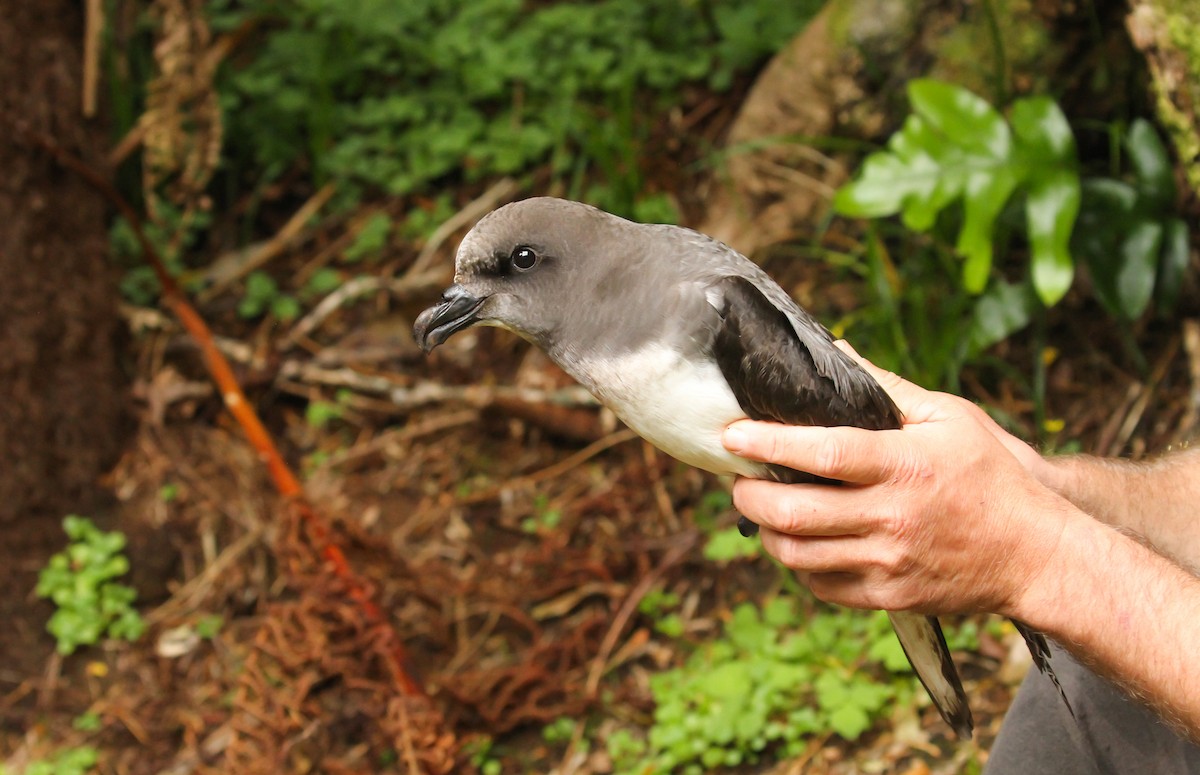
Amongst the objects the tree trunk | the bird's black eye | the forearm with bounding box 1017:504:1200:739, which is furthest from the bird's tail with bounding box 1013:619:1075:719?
the tree trunk

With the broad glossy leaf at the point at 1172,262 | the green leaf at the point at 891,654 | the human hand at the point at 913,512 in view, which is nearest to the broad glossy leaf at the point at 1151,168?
the broad glossy leaf at the point at 1172,262

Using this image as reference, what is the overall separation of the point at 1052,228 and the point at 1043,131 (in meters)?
0.32

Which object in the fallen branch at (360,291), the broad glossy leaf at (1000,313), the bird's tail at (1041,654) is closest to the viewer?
the bird's tail at (1041,654)

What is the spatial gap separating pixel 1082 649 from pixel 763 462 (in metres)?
0.55

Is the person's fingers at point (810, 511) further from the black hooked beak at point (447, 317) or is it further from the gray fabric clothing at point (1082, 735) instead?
the black hooked beak at point (447, 317)

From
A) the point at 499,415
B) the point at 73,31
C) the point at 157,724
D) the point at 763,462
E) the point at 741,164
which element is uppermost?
the point at 73,31

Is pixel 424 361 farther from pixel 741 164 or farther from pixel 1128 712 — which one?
pixel 1128 712

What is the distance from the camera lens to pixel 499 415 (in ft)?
13.4

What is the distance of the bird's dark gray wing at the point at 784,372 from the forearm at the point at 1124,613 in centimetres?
37

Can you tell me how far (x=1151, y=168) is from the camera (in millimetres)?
3379

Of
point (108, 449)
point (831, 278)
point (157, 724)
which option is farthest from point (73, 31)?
point (831, 278)

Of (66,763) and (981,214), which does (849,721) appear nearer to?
(981,214)

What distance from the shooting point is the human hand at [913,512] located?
5.49ft

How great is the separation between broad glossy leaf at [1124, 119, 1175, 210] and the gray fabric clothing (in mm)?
1931
